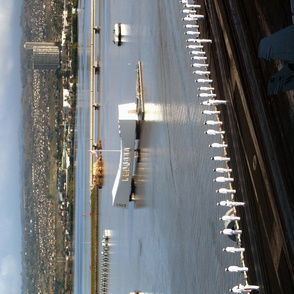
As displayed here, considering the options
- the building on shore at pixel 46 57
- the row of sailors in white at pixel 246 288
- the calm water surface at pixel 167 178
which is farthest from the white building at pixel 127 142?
the building on shore at pixel 46 57

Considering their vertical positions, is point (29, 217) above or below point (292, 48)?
above

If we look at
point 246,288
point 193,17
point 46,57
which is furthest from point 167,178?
point 46,57

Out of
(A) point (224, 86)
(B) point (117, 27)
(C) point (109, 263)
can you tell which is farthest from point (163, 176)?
(C) point (109, 263)

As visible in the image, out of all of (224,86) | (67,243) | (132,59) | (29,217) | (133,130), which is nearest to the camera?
(224,86)

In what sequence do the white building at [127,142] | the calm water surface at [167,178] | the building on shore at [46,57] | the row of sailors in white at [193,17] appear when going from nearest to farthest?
the calm water surface at [167,178] < the row of sailors in white at [193,17] < the white building at [127,142] < the building on shore at [46,57]

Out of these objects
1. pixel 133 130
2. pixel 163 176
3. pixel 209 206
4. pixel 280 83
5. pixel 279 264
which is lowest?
pixel 279 264

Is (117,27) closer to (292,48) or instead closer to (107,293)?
(107,293)

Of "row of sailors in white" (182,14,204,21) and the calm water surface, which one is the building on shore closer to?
the calm water surface

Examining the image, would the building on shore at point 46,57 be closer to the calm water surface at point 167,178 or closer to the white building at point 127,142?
the calm water surface at point 167,178
